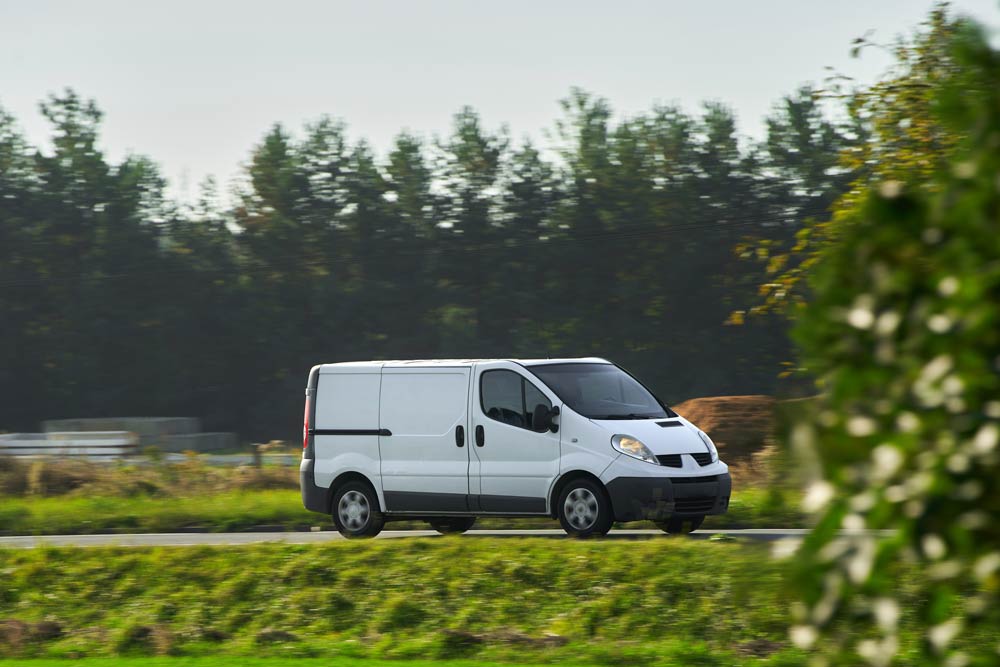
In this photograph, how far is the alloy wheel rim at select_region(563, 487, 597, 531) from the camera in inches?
564

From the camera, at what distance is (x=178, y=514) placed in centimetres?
1981

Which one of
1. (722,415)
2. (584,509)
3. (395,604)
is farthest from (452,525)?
(722,415)

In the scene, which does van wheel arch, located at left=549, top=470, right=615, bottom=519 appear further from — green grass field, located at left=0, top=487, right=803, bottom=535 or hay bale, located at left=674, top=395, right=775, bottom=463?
hay bale, located at left=674, top=395, right=775, bottom=463

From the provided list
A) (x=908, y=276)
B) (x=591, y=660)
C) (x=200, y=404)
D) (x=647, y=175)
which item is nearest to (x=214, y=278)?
(x=200, y=404)

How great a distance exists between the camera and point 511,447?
14.8 m

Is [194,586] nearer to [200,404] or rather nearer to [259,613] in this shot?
[259,613]

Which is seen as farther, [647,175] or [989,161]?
[647,175]

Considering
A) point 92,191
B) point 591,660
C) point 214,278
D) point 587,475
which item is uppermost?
point 92,191

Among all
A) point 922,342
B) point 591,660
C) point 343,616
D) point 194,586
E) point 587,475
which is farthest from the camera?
point 587,475

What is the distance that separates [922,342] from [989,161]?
325 millimetres

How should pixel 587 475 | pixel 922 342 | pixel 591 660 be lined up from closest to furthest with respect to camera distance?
pixel 922 342 < pixel 591 660 < pixel 587 475

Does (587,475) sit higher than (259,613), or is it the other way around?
(587,475)

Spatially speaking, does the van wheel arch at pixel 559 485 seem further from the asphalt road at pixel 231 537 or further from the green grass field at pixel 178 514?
the green grass field at pixel 178 514

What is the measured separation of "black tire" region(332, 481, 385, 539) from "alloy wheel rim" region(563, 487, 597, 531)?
2350mm
